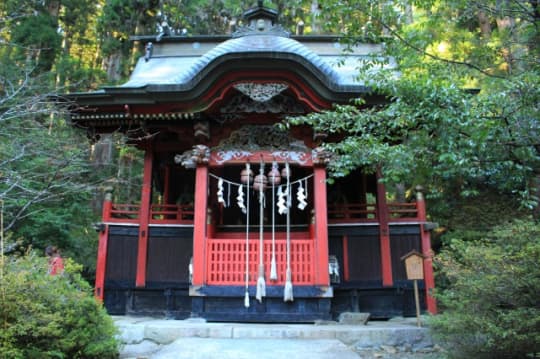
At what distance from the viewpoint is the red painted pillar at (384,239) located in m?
7.62

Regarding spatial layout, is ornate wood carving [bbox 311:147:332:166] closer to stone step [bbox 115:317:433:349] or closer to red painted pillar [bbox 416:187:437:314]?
red painted pillar [bbox 416:187:437:314]

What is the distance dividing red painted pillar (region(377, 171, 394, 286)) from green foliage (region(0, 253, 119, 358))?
16.7 ft

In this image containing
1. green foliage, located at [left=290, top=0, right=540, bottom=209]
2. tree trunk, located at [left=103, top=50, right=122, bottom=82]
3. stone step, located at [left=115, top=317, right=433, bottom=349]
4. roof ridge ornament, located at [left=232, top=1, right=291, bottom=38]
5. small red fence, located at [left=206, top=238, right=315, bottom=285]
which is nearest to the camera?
green foliage, located at [left=290, top=0, right=540, bottom=209]

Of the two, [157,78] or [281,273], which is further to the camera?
[157,78]

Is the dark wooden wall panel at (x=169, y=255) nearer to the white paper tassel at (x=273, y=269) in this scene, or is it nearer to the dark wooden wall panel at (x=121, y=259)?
the dark wooden wall panel at (x=121, y=259)

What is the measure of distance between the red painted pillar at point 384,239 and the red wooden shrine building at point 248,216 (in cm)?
2

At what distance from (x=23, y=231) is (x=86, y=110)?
193 inches

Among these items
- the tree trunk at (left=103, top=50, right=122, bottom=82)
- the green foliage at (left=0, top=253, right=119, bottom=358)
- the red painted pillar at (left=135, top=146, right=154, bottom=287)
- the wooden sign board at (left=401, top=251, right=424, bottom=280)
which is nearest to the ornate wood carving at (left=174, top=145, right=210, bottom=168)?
the red painted pillar at (left=135, top=146, right=154, bottom=287)

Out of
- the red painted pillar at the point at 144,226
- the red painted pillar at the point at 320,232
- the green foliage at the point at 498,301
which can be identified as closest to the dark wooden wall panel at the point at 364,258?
the red painted pillar at the point at 320,232

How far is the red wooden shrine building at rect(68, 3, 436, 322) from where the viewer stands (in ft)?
21.9

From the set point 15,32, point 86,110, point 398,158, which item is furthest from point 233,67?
point 15,32

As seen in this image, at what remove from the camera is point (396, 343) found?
18.2 feet

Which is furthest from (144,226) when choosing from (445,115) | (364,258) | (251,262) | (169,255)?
(445,115)

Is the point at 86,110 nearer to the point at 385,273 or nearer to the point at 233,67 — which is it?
the point at 233,67
